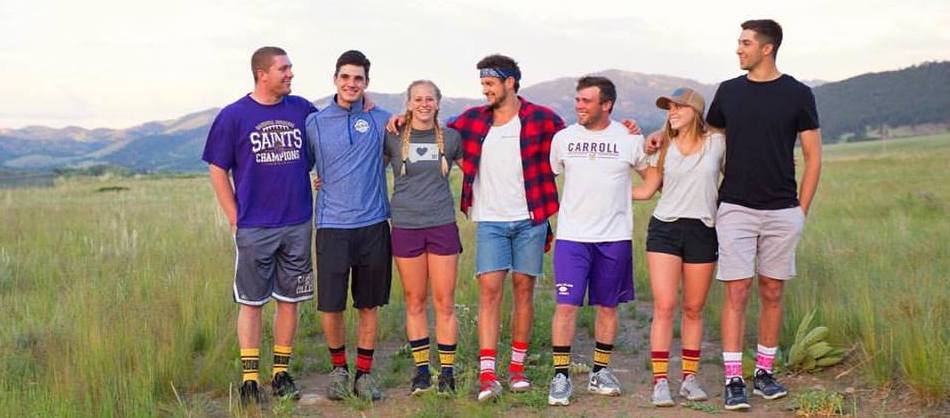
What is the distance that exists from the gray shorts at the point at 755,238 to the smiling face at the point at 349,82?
248 centimetres

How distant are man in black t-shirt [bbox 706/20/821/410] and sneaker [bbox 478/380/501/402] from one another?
1.49m

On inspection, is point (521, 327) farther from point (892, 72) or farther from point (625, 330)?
point (892, 72)

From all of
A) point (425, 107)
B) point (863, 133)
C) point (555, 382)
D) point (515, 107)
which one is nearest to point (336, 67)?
point (425, 107)

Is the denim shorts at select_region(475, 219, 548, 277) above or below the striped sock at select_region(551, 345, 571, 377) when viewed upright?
above

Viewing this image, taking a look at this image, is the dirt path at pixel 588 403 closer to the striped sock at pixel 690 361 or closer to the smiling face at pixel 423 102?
the striped sock at pixel 690 361

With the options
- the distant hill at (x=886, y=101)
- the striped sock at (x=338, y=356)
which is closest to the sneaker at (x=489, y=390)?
the striped sock at (x=338, y=356)

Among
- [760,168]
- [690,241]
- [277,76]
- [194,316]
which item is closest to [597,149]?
[690,241]

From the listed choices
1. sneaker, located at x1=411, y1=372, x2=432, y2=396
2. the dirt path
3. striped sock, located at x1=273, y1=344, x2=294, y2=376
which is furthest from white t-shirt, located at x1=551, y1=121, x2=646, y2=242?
striped sock, located at x1=273, y1=344, x2=294, y2=376

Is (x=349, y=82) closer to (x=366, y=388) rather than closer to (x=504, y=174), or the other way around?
(x=504, y=174)

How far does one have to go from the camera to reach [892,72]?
12912cm

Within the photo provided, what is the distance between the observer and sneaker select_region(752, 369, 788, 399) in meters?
5.85

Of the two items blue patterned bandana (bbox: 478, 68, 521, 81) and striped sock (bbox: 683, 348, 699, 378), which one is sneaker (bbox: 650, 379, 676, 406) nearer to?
striped sock (bbox: 683, 348, 699, 378)

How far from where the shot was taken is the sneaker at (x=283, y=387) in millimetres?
6027

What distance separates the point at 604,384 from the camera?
240 inches
